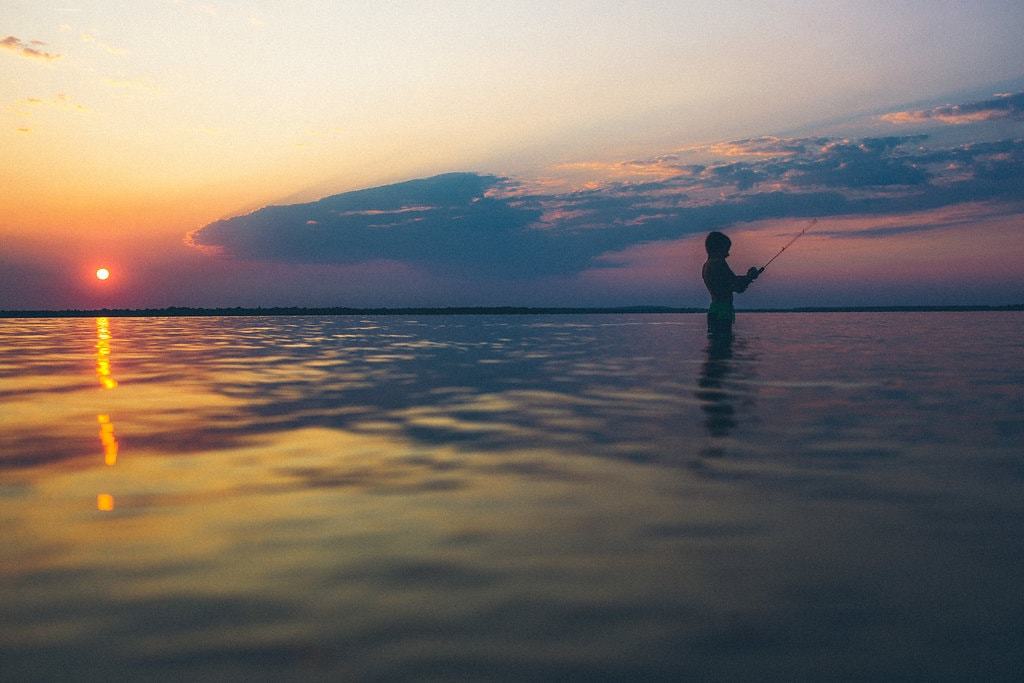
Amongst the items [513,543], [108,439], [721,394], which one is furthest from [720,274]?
[513,543]

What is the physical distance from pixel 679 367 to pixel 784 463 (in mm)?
14564

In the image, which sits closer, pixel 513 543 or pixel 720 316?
pixel 513 543

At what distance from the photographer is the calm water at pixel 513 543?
3.79m

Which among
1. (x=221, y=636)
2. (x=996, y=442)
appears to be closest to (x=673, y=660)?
(x=221, y=636)

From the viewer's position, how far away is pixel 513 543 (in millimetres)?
5621

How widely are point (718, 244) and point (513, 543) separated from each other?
3735 cm

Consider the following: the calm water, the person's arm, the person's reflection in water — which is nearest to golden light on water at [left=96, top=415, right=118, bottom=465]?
the calm water

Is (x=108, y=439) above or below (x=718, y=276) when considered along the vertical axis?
below

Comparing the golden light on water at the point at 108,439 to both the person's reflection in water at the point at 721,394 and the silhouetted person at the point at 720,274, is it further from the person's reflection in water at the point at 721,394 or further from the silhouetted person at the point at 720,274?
the silhouetted person at the point at 720,274

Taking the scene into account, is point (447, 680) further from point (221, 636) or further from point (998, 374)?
point (998, 374)

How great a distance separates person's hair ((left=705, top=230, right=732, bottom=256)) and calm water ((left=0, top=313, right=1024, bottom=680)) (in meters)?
28.4

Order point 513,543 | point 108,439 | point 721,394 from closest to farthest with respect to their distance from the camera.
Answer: point 513,543, point 108,439, point 721,394

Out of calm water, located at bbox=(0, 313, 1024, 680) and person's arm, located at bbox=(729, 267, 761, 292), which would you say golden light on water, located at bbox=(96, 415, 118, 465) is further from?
person's arm, located at bbox=(729, 267, 761, 292)

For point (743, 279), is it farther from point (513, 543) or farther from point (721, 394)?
point (513, 543)
